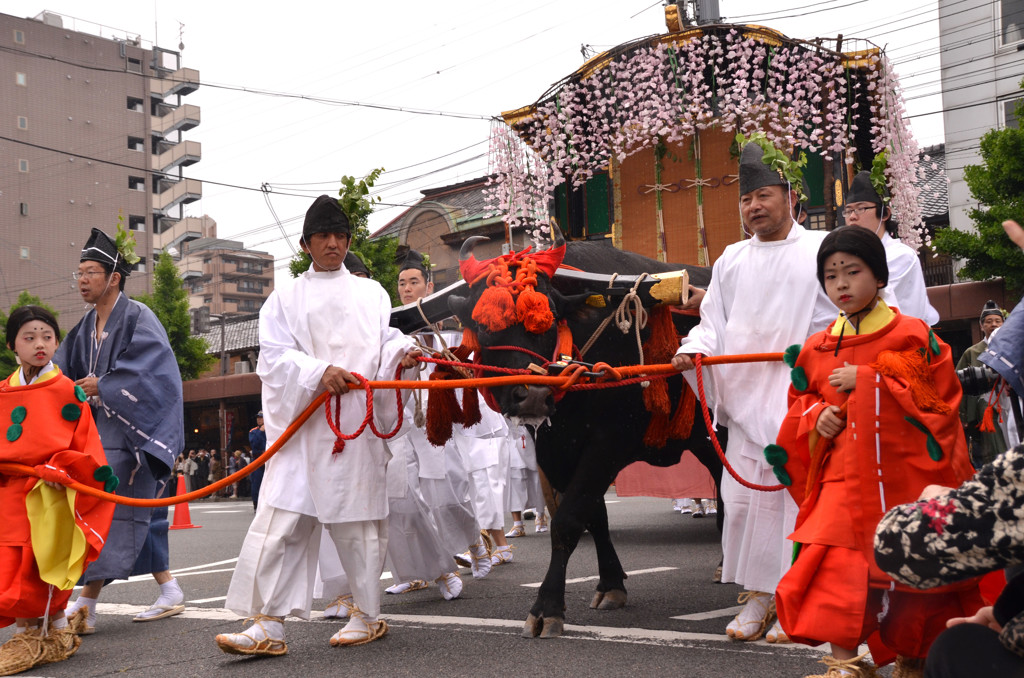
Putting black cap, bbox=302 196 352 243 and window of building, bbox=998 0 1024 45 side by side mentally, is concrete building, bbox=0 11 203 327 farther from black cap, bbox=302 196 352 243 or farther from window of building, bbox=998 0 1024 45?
black cap, bbox=302 196 352 243

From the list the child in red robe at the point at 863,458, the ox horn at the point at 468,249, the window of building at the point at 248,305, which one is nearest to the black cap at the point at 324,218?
the ox horn at the point at 468,249

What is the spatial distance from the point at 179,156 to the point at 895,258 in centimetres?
4945

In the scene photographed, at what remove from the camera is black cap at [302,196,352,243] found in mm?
5406

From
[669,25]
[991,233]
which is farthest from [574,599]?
[991,233]

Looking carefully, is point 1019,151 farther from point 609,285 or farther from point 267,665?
point 267,665

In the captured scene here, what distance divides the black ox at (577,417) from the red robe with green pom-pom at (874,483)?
1631mm

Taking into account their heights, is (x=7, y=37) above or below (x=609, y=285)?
above

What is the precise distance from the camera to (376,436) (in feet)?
17.0

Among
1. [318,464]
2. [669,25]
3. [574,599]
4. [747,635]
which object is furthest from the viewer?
[669,25]

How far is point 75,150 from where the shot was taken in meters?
47.3

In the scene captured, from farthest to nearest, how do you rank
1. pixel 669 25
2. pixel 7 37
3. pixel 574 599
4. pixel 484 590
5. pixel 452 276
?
pixel 7 37, pixel 452 276, pixel 669 25, pixel 484 590, pixel 574 599

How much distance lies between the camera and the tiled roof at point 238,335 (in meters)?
38.8

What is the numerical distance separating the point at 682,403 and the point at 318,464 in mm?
2113

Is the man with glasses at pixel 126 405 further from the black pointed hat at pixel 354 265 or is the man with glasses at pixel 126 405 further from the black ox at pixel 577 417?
the black ox at pixel 577 417
